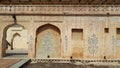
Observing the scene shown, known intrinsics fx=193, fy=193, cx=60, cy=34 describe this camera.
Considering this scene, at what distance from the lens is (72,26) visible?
16.0 m

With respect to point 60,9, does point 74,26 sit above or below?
below

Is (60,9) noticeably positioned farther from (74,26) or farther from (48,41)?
(48,41)

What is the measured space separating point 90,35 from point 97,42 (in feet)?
2.67

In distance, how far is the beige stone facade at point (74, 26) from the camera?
15898 millimetres

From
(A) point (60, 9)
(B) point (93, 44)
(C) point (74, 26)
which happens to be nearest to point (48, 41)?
(C) point (74, 26)

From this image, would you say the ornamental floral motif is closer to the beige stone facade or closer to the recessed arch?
the beige stone facade

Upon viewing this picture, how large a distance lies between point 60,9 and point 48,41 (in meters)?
2.88

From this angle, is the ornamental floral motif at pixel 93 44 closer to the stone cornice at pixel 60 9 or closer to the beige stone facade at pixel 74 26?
the beige stone facade at pixel 74 26

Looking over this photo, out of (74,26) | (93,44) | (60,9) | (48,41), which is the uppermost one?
(60,9)

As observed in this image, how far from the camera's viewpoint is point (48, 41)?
16.4 metres

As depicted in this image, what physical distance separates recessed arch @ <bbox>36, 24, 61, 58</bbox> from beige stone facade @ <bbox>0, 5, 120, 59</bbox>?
12 centimetres

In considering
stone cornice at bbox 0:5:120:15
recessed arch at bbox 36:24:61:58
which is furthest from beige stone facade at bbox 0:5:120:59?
recessed arch at bbox 36:24:61:58

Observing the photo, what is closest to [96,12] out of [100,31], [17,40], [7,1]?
[100,31]

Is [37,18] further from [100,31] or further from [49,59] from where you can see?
[100,31]
